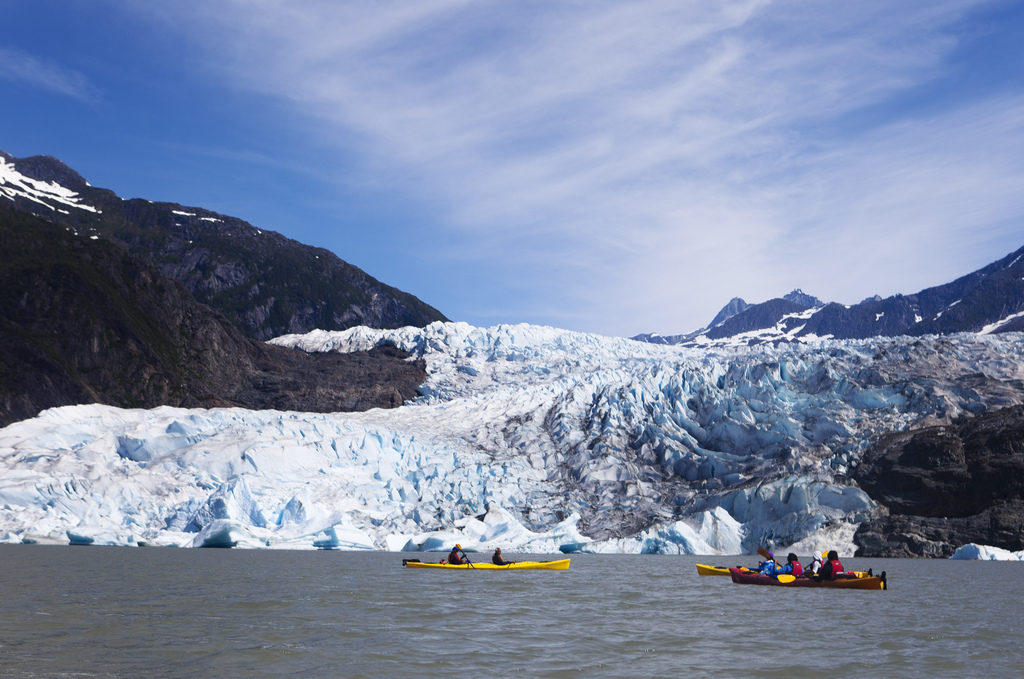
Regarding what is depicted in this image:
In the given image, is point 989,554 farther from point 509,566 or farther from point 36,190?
point 36,190

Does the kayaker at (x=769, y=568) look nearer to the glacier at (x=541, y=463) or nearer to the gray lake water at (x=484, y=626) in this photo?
the gray lake water at (x=484, y=626)

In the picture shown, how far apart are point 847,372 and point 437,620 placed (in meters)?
52.4

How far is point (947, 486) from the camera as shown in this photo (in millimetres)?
51875

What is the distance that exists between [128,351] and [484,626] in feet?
285

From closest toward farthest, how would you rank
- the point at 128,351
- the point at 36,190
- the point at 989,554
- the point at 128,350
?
the point at 989,554
the point at 128,351
the point at 128,350
the point at 36,190

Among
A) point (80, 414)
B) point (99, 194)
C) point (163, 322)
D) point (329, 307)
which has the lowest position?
point (80, 414)

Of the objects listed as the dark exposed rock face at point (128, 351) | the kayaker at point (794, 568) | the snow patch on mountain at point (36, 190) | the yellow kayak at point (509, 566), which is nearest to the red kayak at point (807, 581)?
the kayaker at point (794, 568)

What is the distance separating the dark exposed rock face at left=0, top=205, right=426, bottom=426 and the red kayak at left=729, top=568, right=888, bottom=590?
62009 millimetres

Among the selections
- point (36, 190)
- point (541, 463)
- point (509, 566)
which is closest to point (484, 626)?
point (509, 566)

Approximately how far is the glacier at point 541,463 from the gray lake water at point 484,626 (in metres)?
19.7

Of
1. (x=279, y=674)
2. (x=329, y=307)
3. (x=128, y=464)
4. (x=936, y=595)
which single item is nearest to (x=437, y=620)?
(x=279, y=674)

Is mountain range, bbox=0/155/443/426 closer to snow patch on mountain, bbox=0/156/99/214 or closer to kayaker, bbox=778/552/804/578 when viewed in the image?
snow patch on mountain, bbox=0/156/99/214

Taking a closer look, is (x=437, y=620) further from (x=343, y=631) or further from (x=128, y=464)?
(x=128, y=464)

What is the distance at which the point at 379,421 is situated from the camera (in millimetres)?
73188
